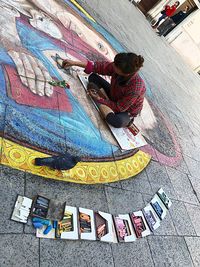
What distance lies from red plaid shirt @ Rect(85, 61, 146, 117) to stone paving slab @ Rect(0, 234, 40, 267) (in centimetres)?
230

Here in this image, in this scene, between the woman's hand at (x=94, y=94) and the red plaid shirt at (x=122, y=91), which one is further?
the woman's hand at (x=94, y=94)

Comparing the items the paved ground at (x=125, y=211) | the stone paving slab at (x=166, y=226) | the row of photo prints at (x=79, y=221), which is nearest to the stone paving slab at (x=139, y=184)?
the paved ground at (x=125, y=211)

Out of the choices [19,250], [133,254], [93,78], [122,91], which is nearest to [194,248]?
[133,254]

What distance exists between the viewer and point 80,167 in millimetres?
3195

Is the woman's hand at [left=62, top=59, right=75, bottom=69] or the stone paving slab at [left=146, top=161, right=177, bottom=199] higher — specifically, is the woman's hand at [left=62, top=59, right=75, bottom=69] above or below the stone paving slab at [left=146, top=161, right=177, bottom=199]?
above

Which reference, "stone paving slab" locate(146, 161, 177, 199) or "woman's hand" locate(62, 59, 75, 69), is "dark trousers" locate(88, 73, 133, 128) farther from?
"stone paving slab" locate(146, 161, 177, 199)

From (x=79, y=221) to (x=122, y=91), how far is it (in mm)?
2031

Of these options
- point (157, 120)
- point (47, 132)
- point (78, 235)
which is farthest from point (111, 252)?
point (157, 120)

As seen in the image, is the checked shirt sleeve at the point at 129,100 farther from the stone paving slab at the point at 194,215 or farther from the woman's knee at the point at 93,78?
the stone paving slab at the point at 194,215

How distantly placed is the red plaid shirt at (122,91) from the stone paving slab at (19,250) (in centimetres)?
230

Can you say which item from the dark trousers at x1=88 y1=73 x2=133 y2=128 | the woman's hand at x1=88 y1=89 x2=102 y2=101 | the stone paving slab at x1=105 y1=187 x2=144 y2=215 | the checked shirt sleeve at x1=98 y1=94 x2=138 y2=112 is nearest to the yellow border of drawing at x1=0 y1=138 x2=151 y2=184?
the stone paving slab at x1=105 y1=187 x2=144 y2=215

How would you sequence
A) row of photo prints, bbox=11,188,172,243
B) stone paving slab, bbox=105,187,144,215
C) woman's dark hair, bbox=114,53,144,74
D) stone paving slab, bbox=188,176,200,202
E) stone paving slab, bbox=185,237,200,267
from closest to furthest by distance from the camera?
row of photo prints, bbox=11,188,172,243
stone paving slab, bbox=105,187,144,215
woman's dark hair, bbox=114,53,144,74
stone paving slab, bbox=185,237,200,267
stone paving slab, bbox=188,176,200,202

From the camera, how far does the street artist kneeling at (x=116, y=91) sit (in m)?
3.86

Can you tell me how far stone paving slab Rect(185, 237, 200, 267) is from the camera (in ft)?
12.4
